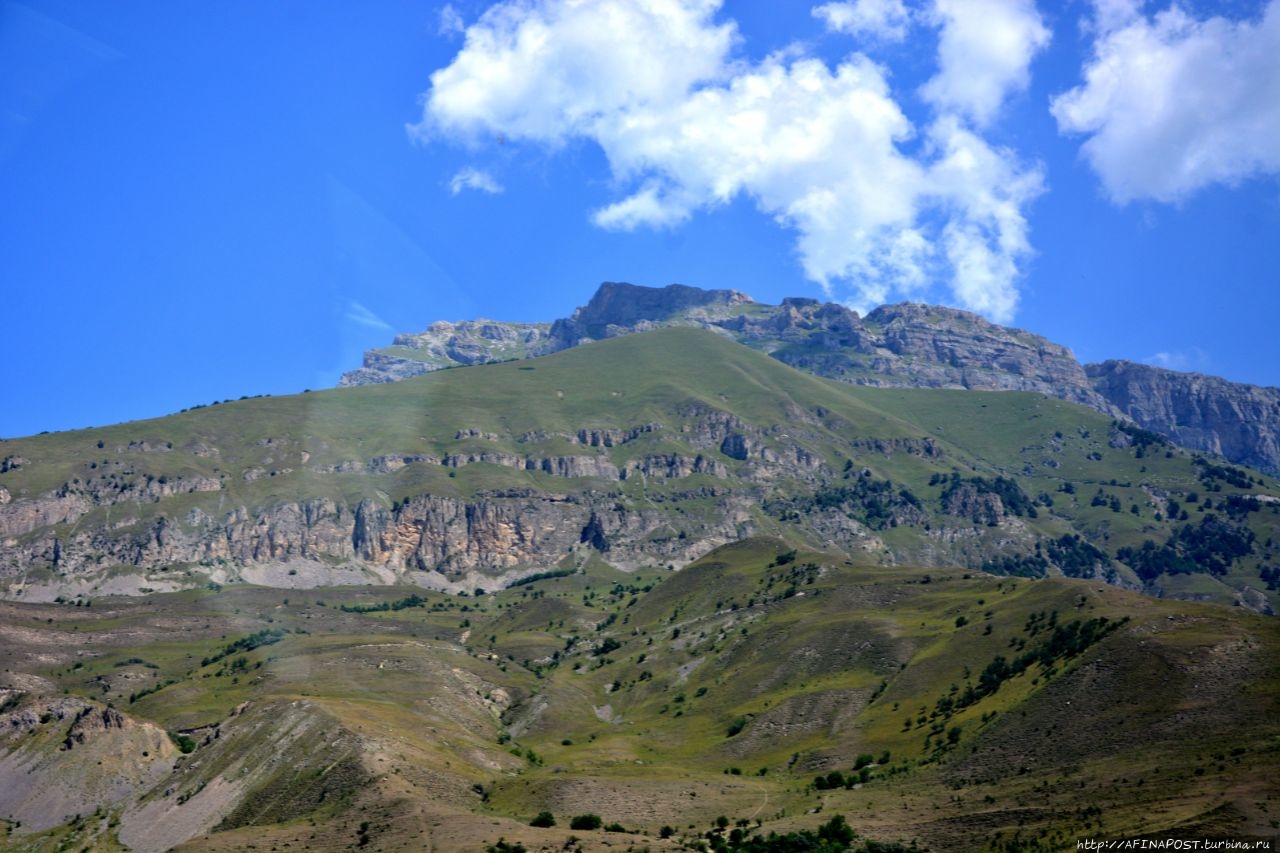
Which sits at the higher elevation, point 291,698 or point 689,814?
point 291,698

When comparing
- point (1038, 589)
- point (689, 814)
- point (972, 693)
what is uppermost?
point (1038, 589)

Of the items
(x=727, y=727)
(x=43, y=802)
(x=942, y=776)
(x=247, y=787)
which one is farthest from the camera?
(x=727, y=727)

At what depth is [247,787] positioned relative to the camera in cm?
15262

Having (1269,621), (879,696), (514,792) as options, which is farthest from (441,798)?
(1269,621)

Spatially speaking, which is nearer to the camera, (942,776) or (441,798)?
(942,776)

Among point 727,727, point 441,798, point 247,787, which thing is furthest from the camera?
point 727,727

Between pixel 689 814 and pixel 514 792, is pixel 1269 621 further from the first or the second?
pixel 514 792

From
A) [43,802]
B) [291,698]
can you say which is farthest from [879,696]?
[43,802]

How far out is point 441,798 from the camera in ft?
460

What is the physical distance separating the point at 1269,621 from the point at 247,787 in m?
121

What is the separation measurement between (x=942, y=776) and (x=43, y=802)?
12166cm

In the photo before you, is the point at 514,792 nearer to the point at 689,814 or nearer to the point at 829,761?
the point at 689,814

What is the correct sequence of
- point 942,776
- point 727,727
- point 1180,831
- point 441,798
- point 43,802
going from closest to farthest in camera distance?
point 1180,831
point 942,776
point 441,798
point 43,802
point 727,727

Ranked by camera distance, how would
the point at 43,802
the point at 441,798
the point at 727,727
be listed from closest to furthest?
the point at 441,798 < the point at 43,802 < the point at 727,727
